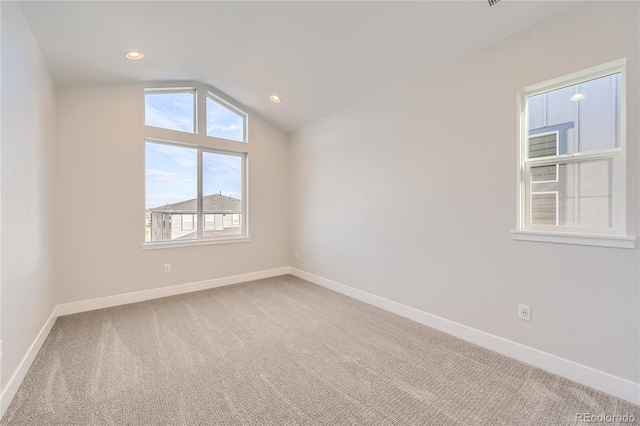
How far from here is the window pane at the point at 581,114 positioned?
1.79 metres

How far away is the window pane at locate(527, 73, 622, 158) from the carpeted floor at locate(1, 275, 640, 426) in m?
1.66

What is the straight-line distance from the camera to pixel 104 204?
3289 millimetres

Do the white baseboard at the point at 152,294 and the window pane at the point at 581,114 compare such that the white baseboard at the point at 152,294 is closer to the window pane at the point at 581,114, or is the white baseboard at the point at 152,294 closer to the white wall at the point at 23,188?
the white wall at the point at 23,188

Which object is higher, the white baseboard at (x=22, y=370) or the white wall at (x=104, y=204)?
the white wall at (x=104, y=204)

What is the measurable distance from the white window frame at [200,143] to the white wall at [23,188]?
1.04 meters

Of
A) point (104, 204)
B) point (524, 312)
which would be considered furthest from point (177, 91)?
point (524, 312)

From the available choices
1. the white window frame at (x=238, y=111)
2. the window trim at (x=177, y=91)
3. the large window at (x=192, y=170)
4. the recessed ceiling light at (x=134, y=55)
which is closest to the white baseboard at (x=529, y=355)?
the large window at (x=192, y=170)

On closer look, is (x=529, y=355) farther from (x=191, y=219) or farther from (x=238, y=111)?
(x=238, y=111)

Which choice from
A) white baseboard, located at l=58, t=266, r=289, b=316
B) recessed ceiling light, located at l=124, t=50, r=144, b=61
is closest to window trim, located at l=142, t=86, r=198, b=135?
recessed ceiling light, located at l=124, t=50, r=144, b=61

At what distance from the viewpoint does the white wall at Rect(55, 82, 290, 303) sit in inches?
122

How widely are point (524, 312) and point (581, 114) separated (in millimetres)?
1495

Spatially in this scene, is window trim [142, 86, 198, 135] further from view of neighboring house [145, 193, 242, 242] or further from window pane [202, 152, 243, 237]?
view of neighboring house [145, 193, 242, 242]

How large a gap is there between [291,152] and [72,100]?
9.44 feet

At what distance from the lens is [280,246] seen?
190 inches
